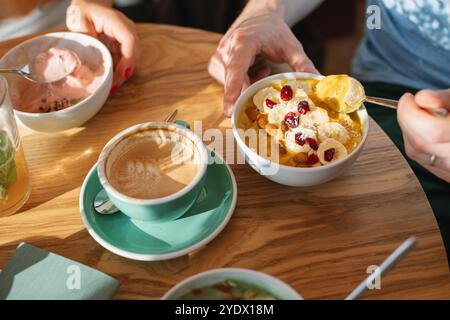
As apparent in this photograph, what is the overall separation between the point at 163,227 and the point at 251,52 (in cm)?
51

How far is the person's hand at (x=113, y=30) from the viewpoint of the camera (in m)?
1.33

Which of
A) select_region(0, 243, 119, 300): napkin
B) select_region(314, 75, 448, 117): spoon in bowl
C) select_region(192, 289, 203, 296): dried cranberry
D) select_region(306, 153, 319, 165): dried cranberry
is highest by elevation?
select_region(314, 75, 448, 117): spoon in bowl

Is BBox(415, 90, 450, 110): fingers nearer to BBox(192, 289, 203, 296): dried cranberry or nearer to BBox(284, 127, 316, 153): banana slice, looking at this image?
BBox(284, 127, 316, 153): banana slice

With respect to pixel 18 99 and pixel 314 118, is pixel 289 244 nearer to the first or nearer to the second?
pixel 314 118

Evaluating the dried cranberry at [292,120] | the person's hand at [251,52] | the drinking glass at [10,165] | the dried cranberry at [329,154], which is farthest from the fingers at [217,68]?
the drinking glass at [10,165]

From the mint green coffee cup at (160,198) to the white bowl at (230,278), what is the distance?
0.58ft

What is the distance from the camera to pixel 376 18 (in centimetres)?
153

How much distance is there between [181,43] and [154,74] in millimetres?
144

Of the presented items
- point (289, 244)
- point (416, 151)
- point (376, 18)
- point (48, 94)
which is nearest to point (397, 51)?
point (376, 18)

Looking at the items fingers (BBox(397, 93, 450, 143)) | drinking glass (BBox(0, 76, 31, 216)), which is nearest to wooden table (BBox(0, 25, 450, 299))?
drinking glass (BBox(0, 76, 31, 216))

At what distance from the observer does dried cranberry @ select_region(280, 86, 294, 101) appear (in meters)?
1.11

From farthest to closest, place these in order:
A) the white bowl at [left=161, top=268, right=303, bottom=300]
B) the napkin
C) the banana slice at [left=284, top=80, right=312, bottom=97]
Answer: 1. the banana slice at [left=284, top=80, right=312, bottom=97]
2. the napkin
3. the white bowl at [left=161, top=268, right=303, bottom=300]

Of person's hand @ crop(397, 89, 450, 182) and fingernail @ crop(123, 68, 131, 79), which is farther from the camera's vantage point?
fingernail @ crop(123, 68, 131, 79)

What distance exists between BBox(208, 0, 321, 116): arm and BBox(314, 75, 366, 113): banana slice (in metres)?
0.14
